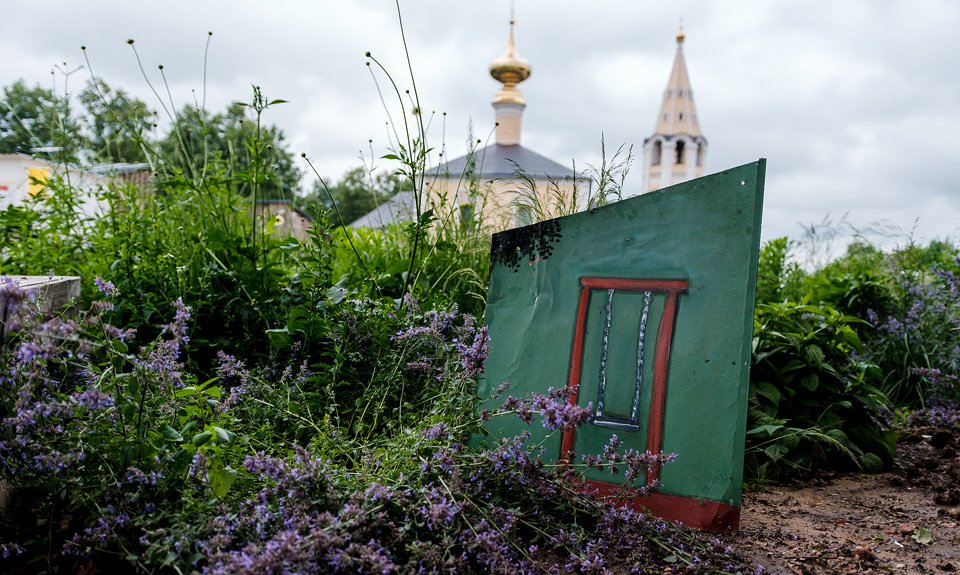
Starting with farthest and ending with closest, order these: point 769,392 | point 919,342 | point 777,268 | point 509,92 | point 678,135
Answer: point 678,135
point 509,92
point 777,268
point 919,342
point 769,392

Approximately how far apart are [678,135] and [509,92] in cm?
2432

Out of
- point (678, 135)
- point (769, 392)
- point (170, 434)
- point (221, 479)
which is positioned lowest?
point (221, 479)

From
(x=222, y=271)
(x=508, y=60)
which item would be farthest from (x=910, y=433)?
(x=508, y=60)

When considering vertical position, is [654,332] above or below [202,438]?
above

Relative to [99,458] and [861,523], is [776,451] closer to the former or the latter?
[861,523]

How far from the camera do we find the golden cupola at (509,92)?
30016 millimetres

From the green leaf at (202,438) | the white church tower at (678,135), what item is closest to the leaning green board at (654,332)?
the green leaf at (202,438)

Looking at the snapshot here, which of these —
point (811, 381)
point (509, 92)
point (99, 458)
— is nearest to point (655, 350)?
point (811, 381)

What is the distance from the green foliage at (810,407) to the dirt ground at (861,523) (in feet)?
0.40

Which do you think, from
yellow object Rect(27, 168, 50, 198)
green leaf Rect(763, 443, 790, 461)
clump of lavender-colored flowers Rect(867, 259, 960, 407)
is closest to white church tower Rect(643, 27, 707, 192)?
clump of lavender-colored flowers Rect(867, 259, 960, 407)

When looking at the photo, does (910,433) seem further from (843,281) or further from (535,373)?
(535,373)

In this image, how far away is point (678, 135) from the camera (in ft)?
172

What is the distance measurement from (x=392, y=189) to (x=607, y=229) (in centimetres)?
321

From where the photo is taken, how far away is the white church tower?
5225 centimetres
